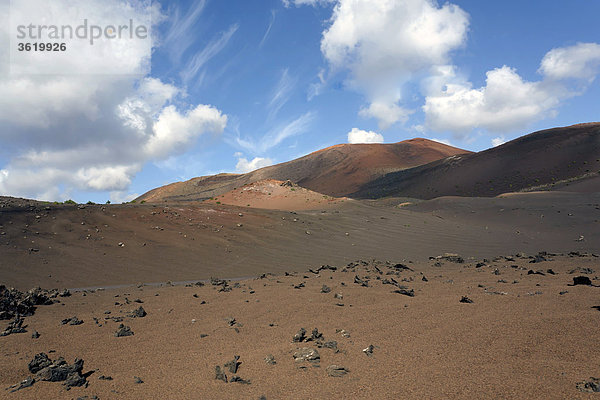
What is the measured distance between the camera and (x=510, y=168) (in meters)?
52.9

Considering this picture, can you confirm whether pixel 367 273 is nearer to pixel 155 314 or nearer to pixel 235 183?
pixel 155 314

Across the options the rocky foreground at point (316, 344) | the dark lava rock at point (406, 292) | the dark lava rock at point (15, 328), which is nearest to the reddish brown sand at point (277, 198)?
the dark lava rock at point (406, 292)

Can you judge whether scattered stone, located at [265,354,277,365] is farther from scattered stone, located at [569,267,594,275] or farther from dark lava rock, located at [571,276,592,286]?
scattered stone, located at [569,267,594,275]

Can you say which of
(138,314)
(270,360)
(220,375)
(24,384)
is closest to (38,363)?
(24,384)

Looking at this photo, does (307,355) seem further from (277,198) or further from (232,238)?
(277,198)

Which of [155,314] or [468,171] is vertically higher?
[468,171]

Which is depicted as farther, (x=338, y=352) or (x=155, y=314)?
(x=155, y=314)

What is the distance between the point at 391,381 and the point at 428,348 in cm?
81

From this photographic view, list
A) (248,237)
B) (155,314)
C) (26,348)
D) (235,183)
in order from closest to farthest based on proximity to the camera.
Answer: (26,348) < (155,314) < (248,237) < (235,183)

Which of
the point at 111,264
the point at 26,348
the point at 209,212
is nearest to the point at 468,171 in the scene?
the point at 209,212

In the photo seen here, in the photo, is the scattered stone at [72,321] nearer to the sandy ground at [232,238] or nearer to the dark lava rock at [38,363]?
the dark lava rock at [38,363]

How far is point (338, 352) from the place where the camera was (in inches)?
141

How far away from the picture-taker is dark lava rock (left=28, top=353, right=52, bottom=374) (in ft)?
11.0

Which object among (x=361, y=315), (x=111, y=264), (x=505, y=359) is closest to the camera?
(x=505, y=359)
